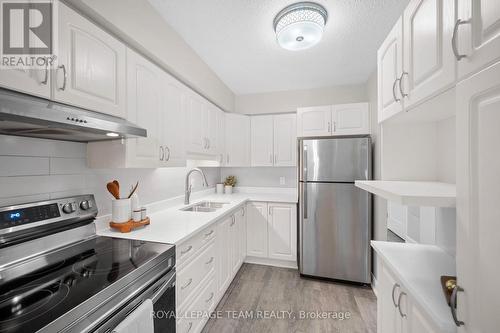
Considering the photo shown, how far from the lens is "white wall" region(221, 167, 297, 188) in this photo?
3277 mm

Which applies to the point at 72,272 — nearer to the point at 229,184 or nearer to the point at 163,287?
the point at 163,287

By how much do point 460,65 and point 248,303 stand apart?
2.30 m

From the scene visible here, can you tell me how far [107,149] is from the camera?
1.33 m

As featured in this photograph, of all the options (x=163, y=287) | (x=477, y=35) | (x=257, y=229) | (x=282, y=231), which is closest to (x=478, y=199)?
(x=477, y=35)

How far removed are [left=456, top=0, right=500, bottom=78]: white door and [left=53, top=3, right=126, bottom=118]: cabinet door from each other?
5.19 ft

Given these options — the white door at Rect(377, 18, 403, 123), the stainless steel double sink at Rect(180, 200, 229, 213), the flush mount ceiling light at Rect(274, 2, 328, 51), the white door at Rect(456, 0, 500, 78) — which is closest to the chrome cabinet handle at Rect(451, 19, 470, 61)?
the white door at Rect(456, 0, 500, 78)

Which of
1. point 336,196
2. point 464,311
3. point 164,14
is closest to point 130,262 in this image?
point 464,311

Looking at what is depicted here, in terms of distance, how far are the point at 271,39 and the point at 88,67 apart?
1489 mm

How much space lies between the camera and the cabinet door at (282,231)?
2701mm

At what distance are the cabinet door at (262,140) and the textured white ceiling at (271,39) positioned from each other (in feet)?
1.85

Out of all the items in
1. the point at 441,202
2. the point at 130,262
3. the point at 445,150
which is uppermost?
the point at 445,150

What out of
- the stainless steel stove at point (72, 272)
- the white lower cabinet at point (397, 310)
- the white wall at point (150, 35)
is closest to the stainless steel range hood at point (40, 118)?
the stainless steel stove at point (72, 272)

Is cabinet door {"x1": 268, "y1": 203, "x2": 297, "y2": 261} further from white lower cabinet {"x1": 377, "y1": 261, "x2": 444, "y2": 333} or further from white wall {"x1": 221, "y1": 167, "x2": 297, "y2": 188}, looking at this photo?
white lower cabinet {"x1": 377, "y1": 261, "x2": 444, "y2": 333}

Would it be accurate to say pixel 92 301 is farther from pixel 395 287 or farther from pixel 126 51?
pixel 126 51
